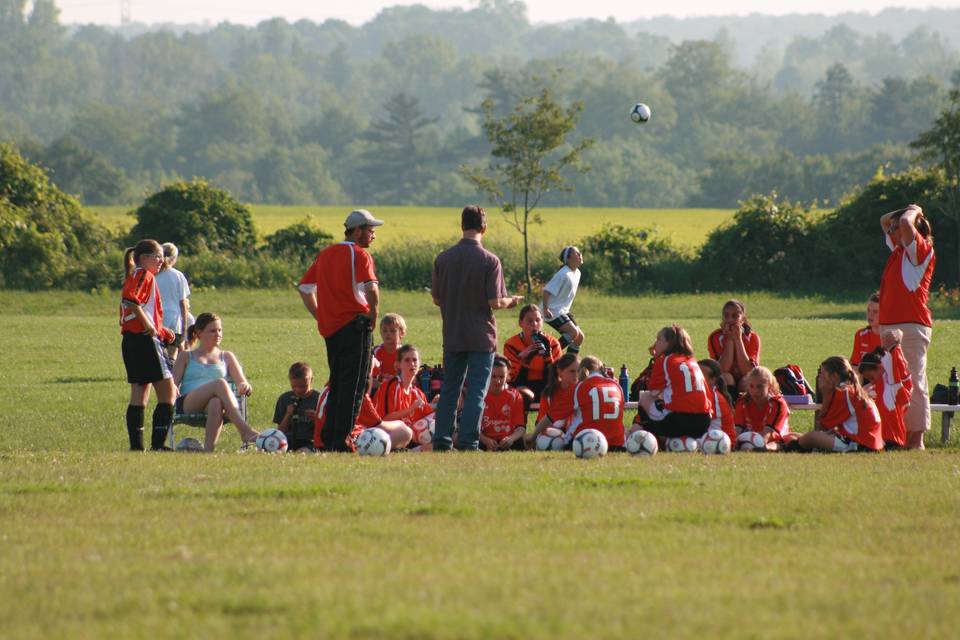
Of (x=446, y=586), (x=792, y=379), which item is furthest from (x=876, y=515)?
(x=792, y=379)

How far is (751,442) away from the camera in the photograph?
466 inches

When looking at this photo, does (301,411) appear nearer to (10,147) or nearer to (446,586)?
(446,586)

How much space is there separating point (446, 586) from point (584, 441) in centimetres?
471

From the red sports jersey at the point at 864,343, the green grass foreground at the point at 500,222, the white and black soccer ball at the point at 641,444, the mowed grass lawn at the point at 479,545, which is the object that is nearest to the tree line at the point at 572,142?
the green grass foreground at the point at 500,222

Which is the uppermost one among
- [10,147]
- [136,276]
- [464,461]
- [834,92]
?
[834,92]

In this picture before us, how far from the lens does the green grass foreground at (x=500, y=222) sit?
46.6 meters

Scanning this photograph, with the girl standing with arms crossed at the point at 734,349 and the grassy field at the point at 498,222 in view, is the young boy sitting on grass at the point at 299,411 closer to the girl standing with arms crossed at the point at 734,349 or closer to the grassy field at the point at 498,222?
the girl standing with arms crossed at the point at 734,349

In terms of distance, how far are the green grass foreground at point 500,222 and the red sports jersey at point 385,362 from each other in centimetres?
2792

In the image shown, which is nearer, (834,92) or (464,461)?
(464,461)

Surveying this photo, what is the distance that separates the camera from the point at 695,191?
10150 centimetres

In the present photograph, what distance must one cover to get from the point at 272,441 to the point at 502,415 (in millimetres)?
2079

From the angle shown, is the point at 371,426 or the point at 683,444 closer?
the point at 683,444

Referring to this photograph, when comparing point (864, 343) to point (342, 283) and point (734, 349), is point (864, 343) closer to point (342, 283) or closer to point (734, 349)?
point (734, 349)

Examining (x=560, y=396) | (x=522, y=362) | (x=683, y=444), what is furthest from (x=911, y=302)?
(x=522, y=362)
